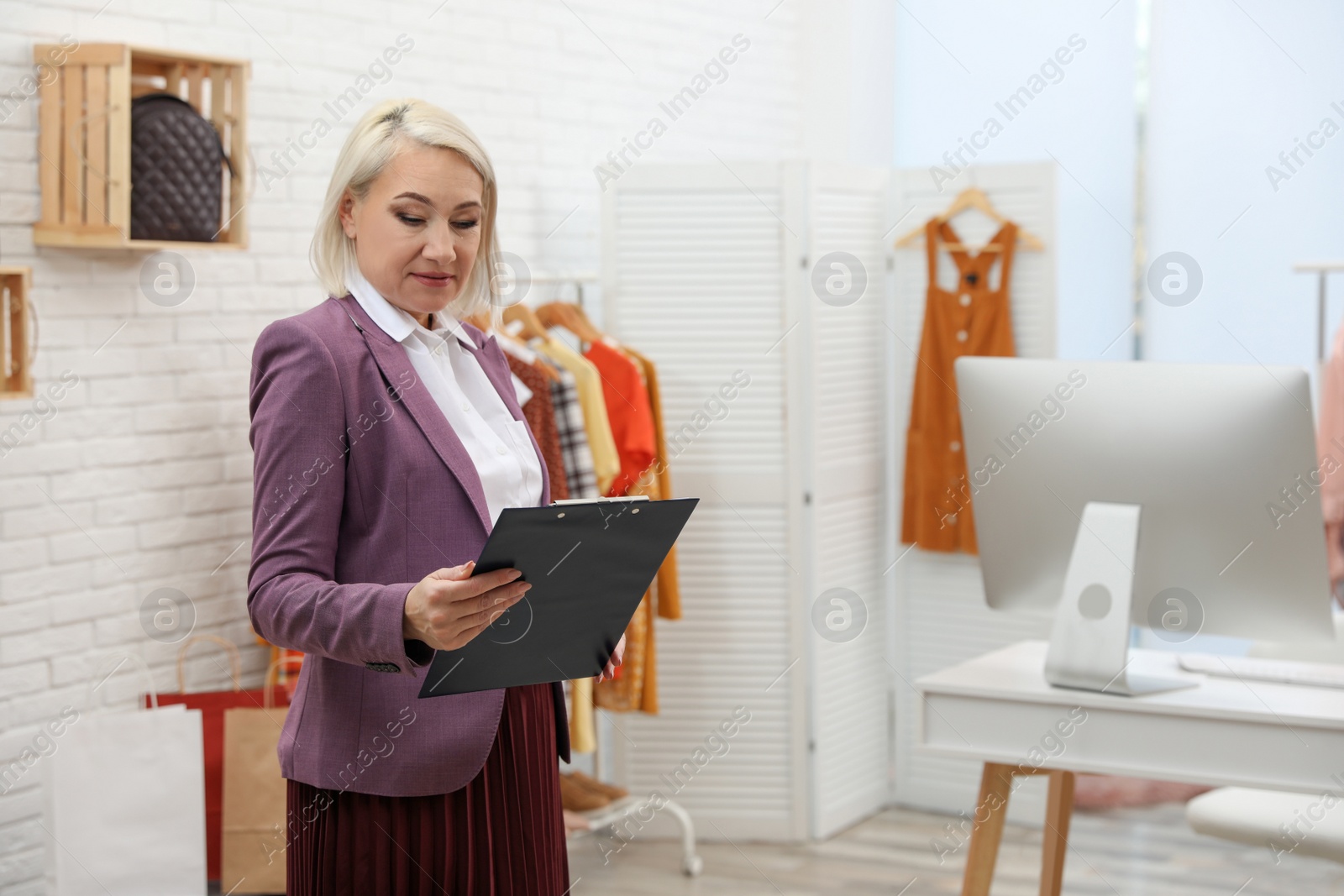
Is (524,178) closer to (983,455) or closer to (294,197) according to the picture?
(294,197)

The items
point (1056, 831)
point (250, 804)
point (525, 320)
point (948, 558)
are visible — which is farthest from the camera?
point (948, 558)

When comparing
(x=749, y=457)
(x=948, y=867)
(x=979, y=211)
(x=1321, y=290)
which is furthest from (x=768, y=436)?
(x=1321, y=290)

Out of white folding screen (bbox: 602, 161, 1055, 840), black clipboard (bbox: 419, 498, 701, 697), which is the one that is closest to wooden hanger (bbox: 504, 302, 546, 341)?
white folding screen (bbox: 602, 161, 1055, 840)

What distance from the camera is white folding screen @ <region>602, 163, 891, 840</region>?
3.71 m

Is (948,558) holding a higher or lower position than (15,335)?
lower

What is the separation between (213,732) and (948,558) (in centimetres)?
217

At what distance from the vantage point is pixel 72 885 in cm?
243

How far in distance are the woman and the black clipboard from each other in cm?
3

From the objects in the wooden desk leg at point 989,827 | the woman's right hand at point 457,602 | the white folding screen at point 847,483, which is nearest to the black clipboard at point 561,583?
the woman's right hand at point 457,602

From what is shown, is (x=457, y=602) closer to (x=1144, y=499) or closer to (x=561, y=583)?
(x=561, y=583)

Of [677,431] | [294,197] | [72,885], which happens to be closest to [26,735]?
[72,885]

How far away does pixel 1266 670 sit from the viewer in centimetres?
225

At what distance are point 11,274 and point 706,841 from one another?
237 cm

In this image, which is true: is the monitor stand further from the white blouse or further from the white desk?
the white blouse
